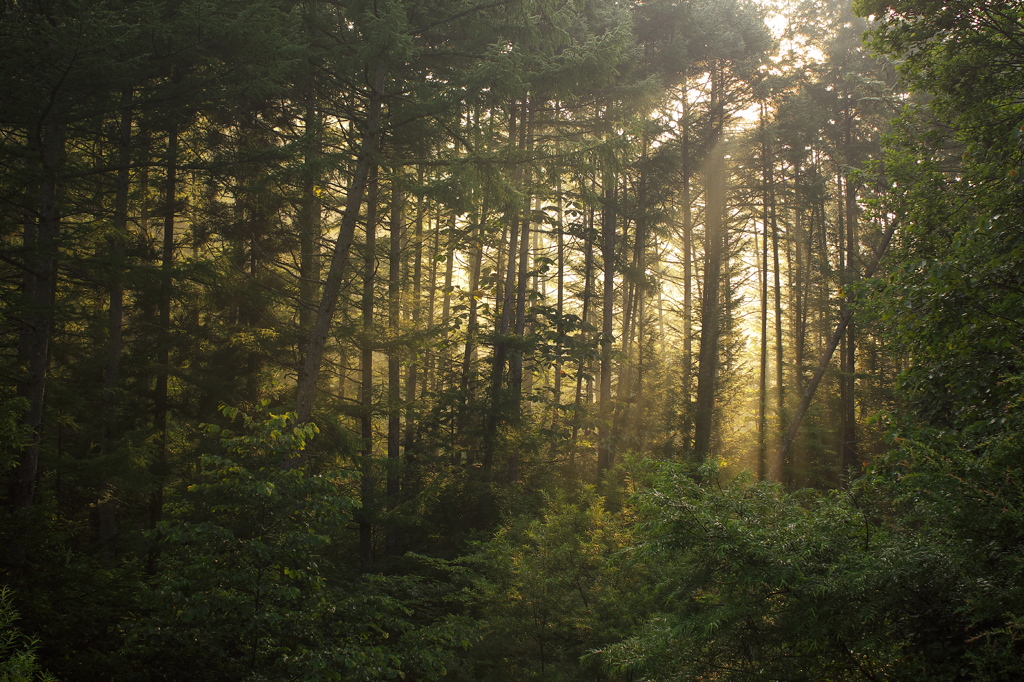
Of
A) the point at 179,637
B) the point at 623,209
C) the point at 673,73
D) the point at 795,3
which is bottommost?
the point at 179,637

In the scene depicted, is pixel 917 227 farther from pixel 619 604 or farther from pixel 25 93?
pixel 25 93

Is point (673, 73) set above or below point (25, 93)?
above

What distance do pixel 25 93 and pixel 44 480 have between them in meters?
8.31

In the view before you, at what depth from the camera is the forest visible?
15.4 ft

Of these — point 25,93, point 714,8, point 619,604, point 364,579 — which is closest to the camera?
point 619,604

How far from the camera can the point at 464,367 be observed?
15.9m

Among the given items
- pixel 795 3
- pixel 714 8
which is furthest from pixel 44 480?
pixel 795 3

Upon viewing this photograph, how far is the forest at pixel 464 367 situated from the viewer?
4.70m

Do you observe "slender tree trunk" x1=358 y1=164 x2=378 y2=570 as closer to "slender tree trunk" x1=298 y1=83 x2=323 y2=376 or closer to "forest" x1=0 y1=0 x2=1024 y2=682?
"forest" x1=0 y1=0 x2=1024 y2=682

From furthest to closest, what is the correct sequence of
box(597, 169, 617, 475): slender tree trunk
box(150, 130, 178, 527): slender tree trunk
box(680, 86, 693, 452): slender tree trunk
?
box(680, 86, 693, 452): slender tree trunk
box(597, 169, 617, 475): slender tree trunk
box(150, 130, 178, 527): slender tree trunk

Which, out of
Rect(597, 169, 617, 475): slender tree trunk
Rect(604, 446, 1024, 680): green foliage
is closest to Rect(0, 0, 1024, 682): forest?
Rect(604, 446, 1024, 680): green foliage

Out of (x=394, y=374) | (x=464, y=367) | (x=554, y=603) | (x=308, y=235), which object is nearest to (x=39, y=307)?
(x=308, y=235)

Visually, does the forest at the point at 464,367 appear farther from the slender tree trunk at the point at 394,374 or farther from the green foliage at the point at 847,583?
the slender tree trunk at the point at 394,374

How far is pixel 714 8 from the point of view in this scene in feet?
57.1
